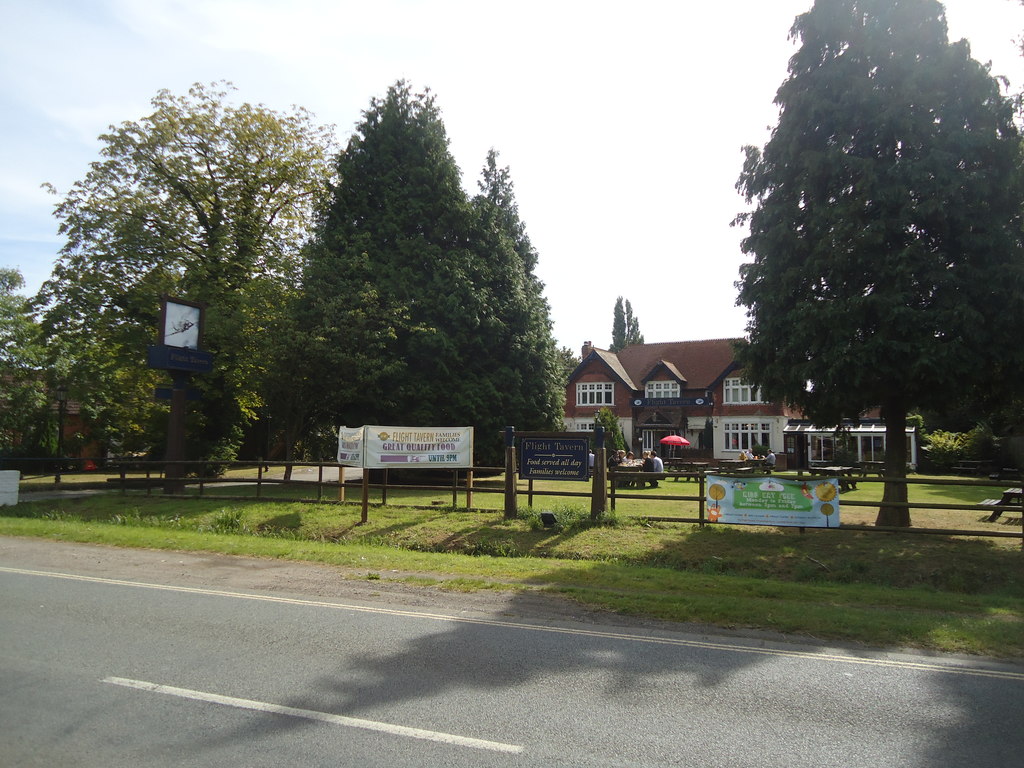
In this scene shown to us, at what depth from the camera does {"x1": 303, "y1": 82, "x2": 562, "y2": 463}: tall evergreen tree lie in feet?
83.0

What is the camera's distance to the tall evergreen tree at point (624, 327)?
87.4 meters

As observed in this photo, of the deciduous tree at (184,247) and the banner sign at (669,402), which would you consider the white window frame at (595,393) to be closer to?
the banner sign at (669,402)

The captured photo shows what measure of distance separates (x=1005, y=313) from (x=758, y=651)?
1042 centimetres

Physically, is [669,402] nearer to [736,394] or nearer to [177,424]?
[736,394]

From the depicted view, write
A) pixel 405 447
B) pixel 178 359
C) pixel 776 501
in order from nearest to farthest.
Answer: pixel 776 501 → pixel 405 447 → pixel 178 359

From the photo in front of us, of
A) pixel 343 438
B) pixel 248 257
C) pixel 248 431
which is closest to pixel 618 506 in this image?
pixel 343 438

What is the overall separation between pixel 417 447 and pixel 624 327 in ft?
241

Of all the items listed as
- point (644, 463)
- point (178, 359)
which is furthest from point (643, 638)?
point (644, 463)

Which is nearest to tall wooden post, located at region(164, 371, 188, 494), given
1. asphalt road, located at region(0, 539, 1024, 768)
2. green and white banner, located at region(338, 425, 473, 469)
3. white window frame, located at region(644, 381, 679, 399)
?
green and white banner, located at region(338, 425, 473, 469)

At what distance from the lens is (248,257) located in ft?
98.0

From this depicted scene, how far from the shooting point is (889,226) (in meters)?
14.0

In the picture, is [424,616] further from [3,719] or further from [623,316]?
[623,316]

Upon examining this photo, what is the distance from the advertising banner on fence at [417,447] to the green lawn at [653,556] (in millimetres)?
1250

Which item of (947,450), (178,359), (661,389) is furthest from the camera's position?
(661,389)
